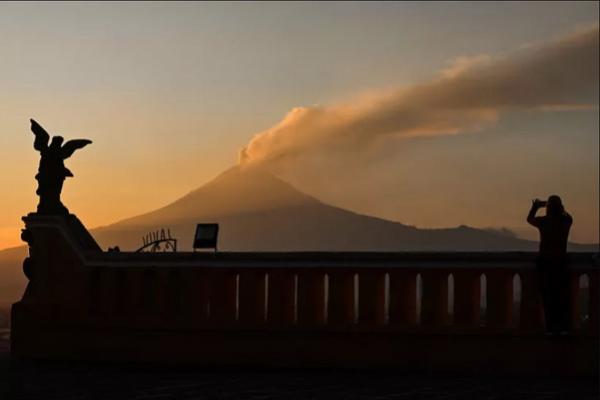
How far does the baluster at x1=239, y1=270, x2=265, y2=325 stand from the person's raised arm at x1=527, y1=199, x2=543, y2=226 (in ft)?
11.2

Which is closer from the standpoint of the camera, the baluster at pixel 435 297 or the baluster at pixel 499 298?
the baluster at pixel 499 298

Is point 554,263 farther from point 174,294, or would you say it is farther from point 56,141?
point 56,141

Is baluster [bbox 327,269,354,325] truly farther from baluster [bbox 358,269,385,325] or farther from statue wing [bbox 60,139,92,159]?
statue wing [bbox 60,139,92,159]

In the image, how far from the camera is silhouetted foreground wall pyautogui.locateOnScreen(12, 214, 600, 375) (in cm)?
1543

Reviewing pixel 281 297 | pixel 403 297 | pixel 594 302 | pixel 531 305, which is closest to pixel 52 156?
pixel 281 297

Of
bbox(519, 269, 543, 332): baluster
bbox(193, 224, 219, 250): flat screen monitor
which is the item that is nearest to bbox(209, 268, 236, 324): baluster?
bbox(193, 224, 219, 250): flat screen monitor

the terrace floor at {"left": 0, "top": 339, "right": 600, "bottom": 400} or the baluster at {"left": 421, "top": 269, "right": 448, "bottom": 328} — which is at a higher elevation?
the baluster at {"left": 421, "top": 269, "right": 448, "bottom": 328}

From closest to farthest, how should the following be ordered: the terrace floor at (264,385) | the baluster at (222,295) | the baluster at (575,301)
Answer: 1. the terrace floor at (264,385)
2. the baluster at (575,301)
3. the baluster at (222,295)

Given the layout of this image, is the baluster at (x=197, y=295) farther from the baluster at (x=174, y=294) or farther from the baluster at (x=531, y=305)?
the baluster at (x=531, y=305)

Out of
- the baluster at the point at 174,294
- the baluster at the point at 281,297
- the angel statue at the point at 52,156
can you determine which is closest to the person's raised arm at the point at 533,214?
the baluster at the point at 281,297

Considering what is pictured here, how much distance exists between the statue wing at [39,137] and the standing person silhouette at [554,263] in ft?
23.1

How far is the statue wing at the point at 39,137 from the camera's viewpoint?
18280mm

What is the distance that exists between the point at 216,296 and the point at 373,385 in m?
3.49

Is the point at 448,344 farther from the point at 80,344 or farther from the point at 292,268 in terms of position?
the point at 80,344
